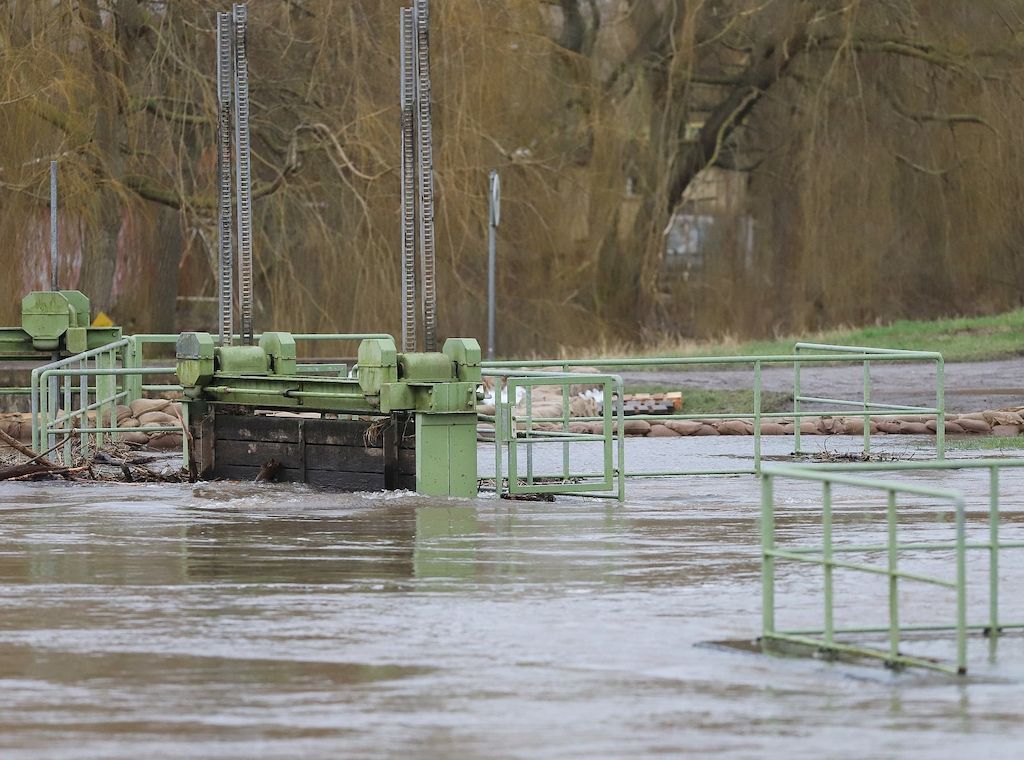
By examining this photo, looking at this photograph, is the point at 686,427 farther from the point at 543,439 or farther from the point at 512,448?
the point at 543,439

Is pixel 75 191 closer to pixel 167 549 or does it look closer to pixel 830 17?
pixel 830 17

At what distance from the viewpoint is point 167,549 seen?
1532 centimetres

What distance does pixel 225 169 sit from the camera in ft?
72.1

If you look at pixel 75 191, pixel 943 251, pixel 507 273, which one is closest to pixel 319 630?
pixel 75 191

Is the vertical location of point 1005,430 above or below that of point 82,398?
below

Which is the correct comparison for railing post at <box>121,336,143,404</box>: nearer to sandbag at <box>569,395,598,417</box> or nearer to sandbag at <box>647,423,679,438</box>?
sandbag at <box>569,395,598,417</box>

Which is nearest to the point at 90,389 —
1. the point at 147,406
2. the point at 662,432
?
the point at 147,406

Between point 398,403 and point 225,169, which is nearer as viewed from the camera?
point 398,403

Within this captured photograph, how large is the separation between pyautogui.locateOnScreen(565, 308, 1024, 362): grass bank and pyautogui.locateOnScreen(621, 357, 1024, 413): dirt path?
392 mm

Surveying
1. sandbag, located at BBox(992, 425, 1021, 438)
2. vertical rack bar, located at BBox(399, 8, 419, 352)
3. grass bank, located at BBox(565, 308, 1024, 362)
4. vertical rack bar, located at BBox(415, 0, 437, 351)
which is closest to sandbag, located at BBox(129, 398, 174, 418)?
vertical rack bar, located at BBox(399, 8, 419, 352)

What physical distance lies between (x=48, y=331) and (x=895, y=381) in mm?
14169

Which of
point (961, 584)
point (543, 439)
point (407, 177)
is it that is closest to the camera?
point (961, 584)

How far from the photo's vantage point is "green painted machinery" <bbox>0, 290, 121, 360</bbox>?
24906 mm

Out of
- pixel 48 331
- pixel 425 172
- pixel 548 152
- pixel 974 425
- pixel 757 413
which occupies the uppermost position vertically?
pixel 548 152
